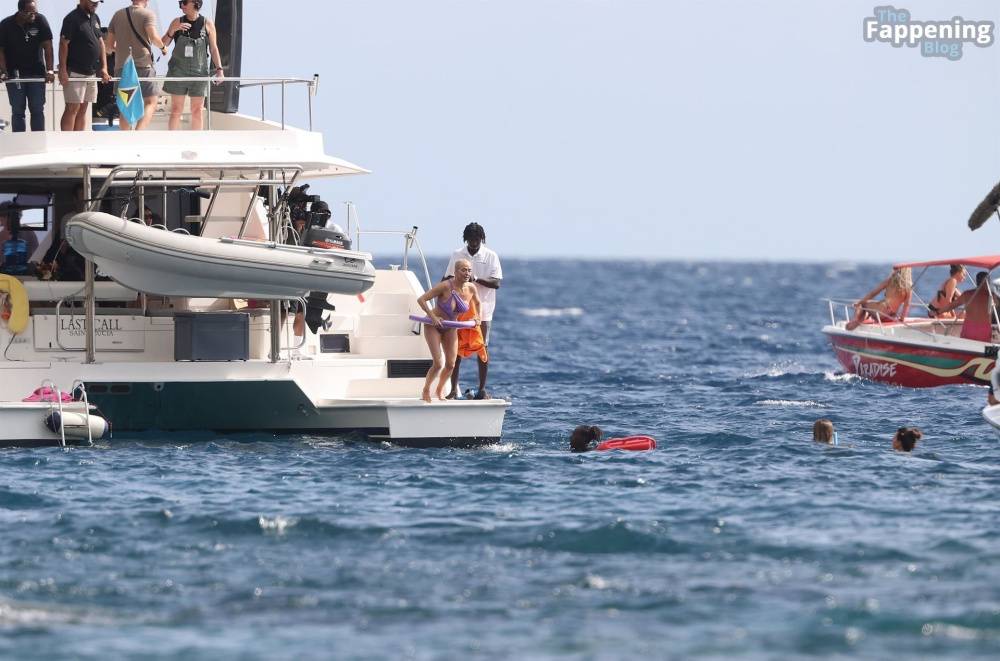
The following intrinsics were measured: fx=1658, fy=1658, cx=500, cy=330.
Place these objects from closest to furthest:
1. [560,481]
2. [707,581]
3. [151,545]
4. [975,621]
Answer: [975,621]
[707,581]
[151,545]
[560,481]

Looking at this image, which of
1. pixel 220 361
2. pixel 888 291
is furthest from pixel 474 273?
pixel 888 291

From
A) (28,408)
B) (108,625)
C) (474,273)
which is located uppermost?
(474,273)

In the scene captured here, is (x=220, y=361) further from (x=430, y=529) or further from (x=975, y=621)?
(x=975, y=621)

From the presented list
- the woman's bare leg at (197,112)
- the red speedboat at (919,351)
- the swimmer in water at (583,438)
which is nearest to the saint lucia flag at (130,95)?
the woman's bare leg at (197,112)

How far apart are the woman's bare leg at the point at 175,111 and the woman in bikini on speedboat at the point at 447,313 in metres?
3.30

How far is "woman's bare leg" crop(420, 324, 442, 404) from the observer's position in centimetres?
1512

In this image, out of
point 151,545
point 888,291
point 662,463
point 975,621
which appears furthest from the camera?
point 888,291

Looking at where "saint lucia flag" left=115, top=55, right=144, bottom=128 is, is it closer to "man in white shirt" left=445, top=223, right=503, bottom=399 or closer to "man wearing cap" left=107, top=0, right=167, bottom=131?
"man wearing cap" left=107, top=0, right=167, bottom=131

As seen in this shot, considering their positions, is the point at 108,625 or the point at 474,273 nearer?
the point at 108,625

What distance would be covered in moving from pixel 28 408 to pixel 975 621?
8700 millimetres

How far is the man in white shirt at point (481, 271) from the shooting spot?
15.7 meters

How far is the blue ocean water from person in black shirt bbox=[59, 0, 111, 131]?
3326mm

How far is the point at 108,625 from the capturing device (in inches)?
361

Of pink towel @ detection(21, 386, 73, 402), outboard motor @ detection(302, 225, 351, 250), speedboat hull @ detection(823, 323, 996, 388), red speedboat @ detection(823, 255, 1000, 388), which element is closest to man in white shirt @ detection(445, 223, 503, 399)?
outboard motor @ detection(302, 225, 351, 250)
